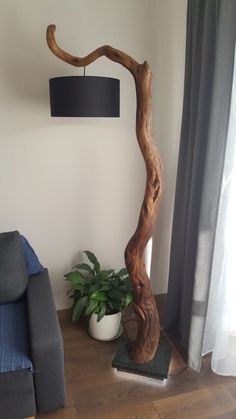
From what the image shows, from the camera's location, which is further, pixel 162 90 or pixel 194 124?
pixel 162 90

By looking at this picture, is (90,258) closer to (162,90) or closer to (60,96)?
(60,96)

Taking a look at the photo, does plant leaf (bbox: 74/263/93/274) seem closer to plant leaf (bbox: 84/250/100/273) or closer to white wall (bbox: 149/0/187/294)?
plant leaf (bbox: 84/250/100/273)

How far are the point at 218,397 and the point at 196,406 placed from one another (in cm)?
15

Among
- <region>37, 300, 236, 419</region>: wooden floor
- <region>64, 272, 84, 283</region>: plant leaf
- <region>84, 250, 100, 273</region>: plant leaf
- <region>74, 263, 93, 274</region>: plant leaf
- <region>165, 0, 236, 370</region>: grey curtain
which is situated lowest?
<region>37, 300, 236, 419</region>: wooden floor

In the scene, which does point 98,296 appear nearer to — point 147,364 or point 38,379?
point 147,364

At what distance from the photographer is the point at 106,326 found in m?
2.09

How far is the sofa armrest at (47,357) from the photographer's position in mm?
1471

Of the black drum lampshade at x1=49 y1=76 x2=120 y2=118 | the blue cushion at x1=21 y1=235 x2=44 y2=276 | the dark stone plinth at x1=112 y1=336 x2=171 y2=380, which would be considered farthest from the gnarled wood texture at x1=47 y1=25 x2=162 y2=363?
the blue cushion at x1=21 y1=235 x2=44 y2=276

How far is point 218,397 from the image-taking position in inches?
68.4

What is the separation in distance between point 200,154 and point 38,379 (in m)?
1.40

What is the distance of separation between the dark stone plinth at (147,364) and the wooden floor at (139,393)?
0.04 meters

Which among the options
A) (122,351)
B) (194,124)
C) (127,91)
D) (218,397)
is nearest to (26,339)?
(122,351)

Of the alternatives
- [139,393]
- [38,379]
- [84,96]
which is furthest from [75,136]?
[139,393]

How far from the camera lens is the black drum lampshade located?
59.7 inches
